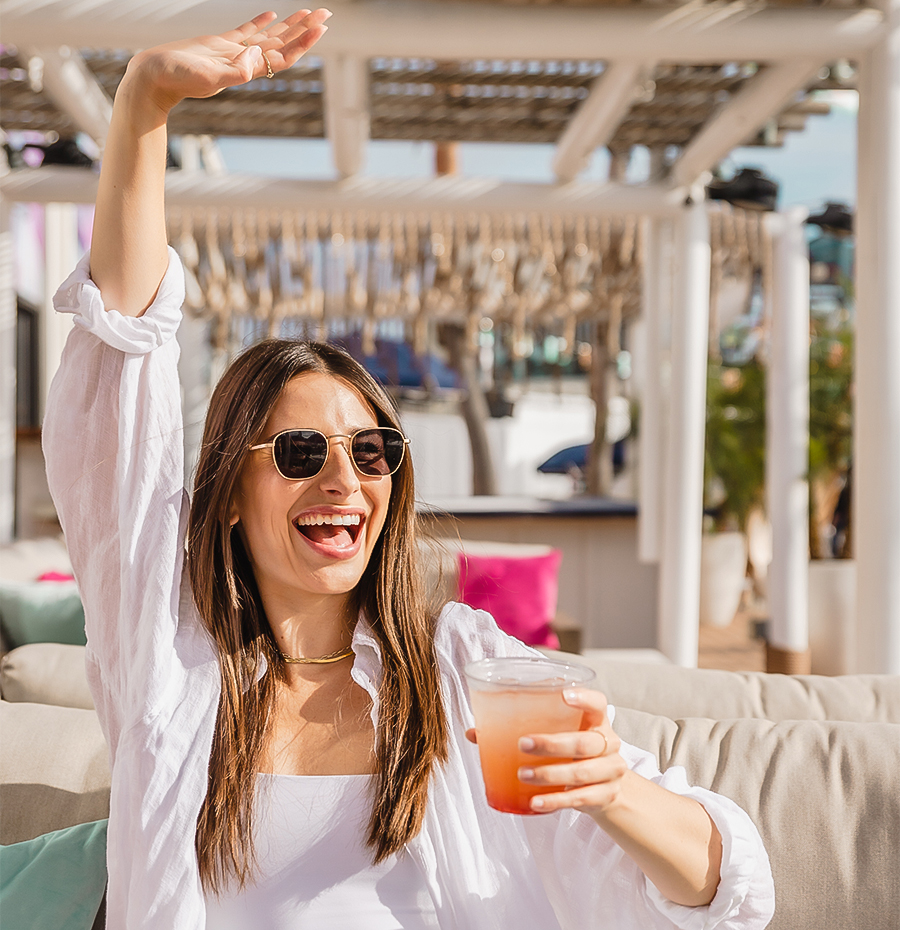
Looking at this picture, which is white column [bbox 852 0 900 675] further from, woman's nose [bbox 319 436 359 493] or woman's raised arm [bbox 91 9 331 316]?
woman's raised arm [bbox 91 9 331 316]

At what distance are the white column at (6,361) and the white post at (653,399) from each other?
342 cm

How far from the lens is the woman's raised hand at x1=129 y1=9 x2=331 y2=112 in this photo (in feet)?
3.66

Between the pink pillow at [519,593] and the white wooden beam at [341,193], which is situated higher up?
the white wooden beam at [341,193]

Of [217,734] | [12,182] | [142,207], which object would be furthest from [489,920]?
[12,182]

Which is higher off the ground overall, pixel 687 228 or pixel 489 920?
pixel 687 228

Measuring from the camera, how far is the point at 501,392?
11438 millimetres

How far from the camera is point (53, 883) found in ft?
4.75

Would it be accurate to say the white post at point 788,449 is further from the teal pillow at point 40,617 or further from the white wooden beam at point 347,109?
the teal pillow at point 40,617

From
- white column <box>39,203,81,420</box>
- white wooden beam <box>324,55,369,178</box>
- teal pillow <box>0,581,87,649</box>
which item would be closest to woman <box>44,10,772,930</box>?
teal pillow <box>0,581,87,649</box>

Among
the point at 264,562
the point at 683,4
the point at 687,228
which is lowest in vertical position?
the point at 264,562

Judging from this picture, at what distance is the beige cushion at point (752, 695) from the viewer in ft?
6.13

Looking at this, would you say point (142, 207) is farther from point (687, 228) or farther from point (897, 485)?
point (687, 228)

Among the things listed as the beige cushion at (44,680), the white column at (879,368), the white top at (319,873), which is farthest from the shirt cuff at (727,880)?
the white column at (879,368)

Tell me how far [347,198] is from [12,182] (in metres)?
1.66
